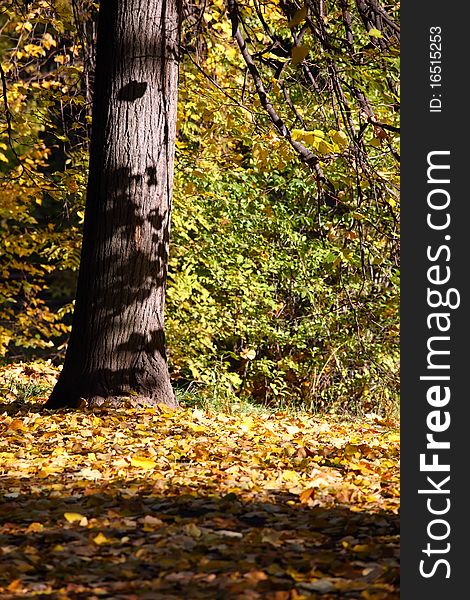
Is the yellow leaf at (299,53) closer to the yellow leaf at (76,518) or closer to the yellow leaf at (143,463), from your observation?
the yellow leaf at (143,463)

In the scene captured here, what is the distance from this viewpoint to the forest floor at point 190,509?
292 cm

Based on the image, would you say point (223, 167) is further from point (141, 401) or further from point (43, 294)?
point (43, 294)

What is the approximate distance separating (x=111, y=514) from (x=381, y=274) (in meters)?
7.67

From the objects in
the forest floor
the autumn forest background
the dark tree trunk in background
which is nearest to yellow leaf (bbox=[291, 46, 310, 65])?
the autumn forest background

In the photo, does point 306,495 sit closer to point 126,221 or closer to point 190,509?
point 190,509

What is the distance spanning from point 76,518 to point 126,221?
2719mm

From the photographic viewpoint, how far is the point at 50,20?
26.0ft

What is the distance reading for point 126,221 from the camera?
5.92 meters

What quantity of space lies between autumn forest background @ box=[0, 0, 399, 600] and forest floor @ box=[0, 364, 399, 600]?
12mm

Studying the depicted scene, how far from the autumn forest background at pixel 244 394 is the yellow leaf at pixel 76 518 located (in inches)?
1.1

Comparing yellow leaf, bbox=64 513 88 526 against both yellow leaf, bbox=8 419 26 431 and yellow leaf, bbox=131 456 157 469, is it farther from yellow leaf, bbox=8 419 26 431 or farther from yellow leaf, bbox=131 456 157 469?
yellow leaf, bbox=8 419 26 431

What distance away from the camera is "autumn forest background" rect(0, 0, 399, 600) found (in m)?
3.14

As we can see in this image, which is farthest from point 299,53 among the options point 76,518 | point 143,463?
point 76,518

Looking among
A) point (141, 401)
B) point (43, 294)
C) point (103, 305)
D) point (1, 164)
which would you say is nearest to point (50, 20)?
point (103, 305)
